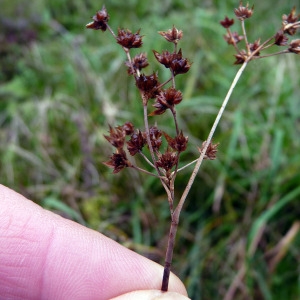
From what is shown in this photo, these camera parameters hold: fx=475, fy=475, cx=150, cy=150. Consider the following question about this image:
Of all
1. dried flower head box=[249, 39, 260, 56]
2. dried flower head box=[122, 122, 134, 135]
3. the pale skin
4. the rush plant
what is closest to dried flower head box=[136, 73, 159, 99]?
the rush plant

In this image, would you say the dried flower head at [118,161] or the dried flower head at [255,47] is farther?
the dried flower head at [255,47]

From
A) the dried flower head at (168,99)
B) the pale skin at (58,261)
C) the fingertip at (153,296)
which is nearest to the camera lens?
the dried flower head at (168,99)

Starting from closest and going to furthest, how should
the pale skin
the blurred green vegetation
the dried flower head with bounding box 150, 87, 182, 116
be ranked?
the dried flower head with bounding box 150, 87, 182, 116, the pale skin, the blurred green vegetation

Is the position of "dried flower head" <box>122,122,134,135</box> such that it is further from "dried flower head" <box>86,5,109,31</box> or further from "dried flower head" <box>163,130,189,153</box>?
"dried flower head" <box>86,5,109,31</box>

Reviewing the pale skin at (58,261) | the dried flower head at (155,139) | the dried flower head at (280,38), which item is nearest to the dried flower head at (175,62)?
the dried flower head at (155,139)

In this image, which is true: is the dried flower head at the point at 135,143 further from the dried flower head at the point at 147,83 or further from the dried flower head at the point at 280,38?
the dried flower head at the point at 280,38

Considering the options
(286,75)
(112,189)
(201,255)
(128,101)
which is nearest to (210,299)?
(201,255)

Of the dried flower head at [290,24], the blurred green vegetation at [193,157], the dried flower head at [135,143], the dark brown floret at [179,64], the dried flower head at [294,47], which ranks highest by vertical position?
the dried flower head at [290,24]
